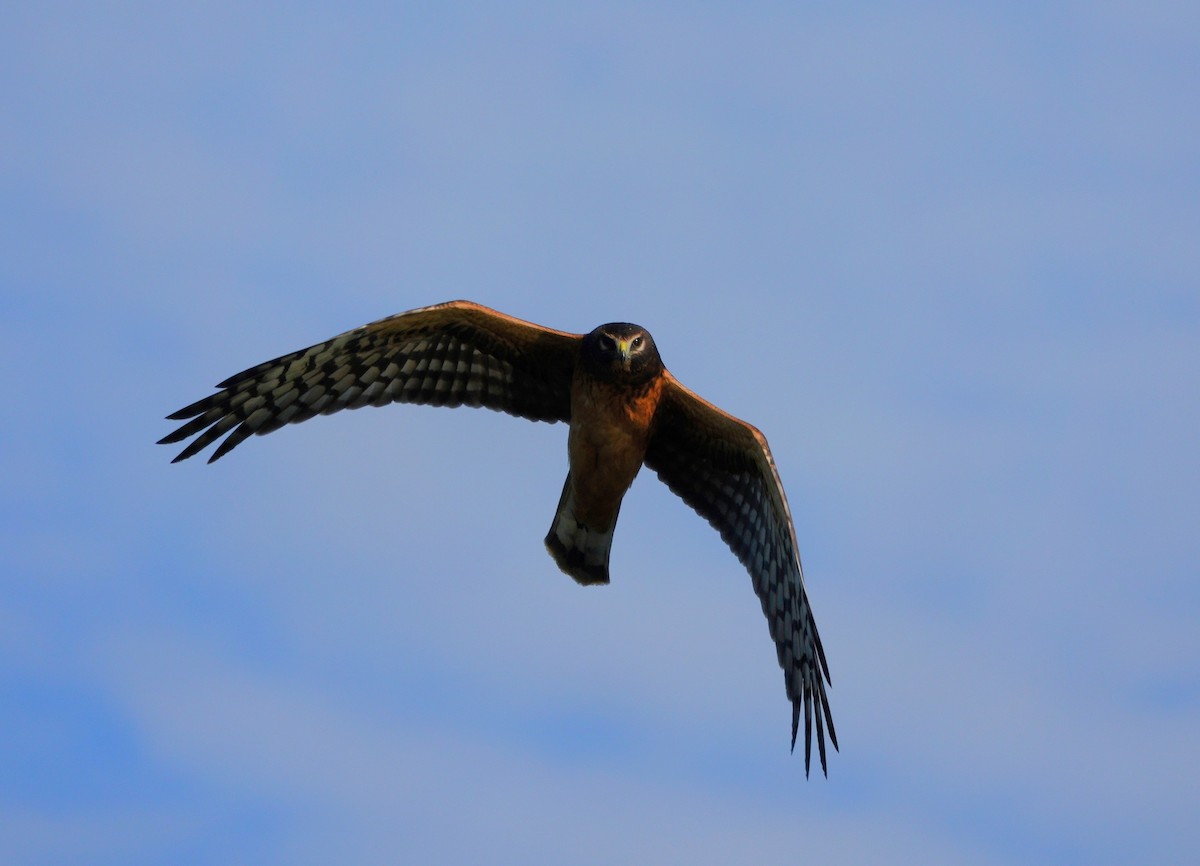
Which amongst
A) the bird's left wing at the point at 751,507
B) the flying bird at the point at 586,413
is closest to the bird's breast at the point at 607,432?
the flying bird at the point at 586,413

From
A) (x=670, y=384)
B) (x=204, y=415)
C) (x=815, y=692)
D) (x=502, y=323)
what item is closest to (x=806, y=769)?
(x=815, y=692)

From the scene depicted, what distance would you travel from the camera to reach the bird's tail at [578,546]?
1155cm

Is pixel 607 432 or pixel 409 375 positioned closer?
pixel 607 432

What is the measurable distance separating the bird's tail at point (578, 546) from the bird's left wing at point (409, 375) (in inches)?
31.2

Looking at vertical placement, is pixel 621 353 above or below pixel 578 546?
above

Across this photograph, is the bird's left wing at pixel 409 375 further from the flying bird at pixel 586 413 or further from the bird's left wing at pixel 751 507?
the bird's left wing at pixel 751 507

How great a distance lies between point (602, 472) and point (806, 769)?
2393 mm

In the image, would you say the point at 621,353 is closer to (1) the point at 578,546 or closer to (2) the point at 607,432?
(2) the point at 607,432

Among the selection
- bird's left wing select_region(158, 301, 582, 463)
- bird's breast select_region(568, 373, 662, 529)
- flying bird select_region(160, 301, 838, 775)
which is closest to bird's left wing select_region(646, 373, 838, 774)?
flying bird select_region(160, 301, 838, 775)

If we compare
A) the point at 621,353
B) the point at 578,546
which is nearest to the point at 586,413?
the point at 621,353

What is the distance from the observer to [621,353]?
10.4m

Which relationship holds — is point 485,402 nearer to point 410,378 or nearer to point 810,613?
point 410,378

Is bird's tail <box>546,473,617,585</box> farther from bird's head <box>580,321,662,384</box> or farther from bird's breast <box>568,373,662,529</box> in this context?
bird's head <box>580,321,662,384</box>

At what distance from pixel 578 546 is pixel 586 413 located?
141 cm
